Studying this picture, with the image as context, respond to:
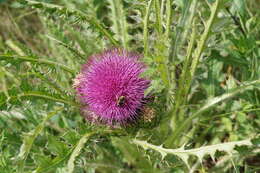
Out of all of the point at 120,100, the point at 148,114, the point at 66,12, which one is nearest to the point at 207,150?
the point at 148,114

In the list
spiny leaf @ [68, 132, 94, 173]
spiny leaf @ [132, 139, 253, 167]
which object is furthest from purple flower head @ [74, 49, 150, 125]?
spiny leaf @ [132, 139, 253, 167]

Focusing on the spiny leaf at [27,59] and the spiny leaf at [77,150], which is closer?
the spiny leaf at [77,150]

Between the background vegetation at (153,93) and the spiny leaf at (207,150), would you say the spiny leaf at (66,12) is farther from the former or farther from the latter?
the spiny leaf at (207,150)

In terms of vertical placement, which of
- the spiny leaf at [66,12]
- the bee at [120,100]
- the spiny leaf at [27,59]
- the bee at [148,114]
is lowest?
the bee at [148,114]

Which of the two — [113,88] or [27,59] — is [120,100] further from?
[27,59]

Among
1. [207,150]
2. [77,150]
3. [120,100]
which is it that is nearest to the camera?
[207,150]

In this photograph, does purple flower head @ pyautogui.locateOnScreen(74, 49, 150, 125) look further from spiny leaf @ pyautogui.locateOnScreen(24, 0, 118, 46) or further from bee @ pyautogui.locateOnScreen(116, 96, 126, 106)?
spiny leaf @ pyautogui.locateOnScreen(24, 0, 118, 46)

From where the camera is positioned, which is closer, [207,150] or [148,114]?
[207,150]

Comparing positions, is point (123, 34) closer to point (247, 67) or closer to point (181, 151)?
point (247, 67)

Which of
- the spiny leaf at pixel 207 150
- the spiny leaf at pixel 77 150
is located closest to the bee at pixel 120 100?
the spiny leaf at pixel 77 150
